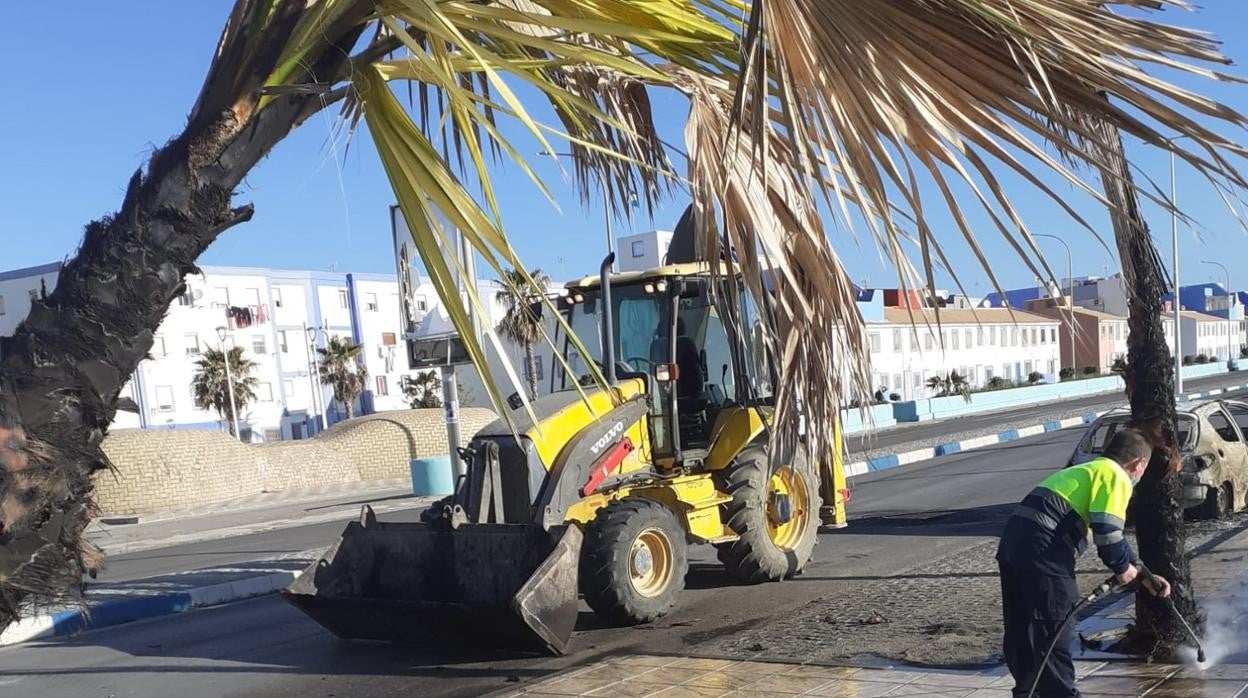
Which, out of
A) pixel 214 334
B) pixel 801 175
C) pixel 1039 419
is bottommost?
pixel 1039 419

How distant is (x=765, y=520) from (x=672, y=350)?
75.9 inches

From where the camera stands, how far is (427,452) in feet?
112

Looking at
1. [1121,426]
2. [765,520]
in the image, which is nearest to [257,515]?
[765,520]

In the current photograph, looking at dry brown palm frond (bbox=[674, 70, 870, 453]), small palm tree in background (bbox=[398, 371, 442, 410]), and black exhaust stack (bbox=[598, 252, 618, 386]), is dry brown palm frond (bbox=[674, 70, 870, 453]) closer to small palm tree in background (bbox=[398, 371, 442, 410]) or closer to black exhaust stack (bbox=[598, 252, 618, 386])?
black exhaust stack (bbox=[598, 252, 618, 386])

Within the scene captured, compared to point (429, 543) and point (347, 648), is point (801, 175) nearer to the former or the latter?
point (429, 543)

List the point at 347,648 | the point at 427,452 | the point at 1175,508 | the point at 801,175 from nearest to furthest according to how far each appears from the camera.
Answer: the point at 801,175, the point at 1175,508, the point at 347,648, the point at 427,452

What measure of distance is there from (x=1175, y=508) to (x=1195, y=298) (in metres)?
140

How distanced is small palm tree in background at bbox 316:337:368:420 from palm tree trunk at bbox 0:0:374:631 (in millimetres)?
51699

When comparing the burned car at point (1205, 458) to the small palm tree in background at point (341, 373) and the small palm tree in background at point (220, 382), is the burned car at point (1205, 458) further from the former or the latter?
the small palm tree in background at point (341, 373)

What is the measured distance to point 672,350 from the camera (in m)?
9.70

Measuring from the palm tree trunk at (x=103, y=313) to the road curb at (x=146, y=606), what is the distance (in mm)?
9592

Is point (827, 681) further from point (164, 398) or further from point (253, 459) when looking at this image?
point (164, 398)

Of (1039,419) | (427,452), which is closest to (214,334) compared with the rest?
(427,452)

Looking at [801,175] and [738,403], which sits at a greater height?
[801,175]
